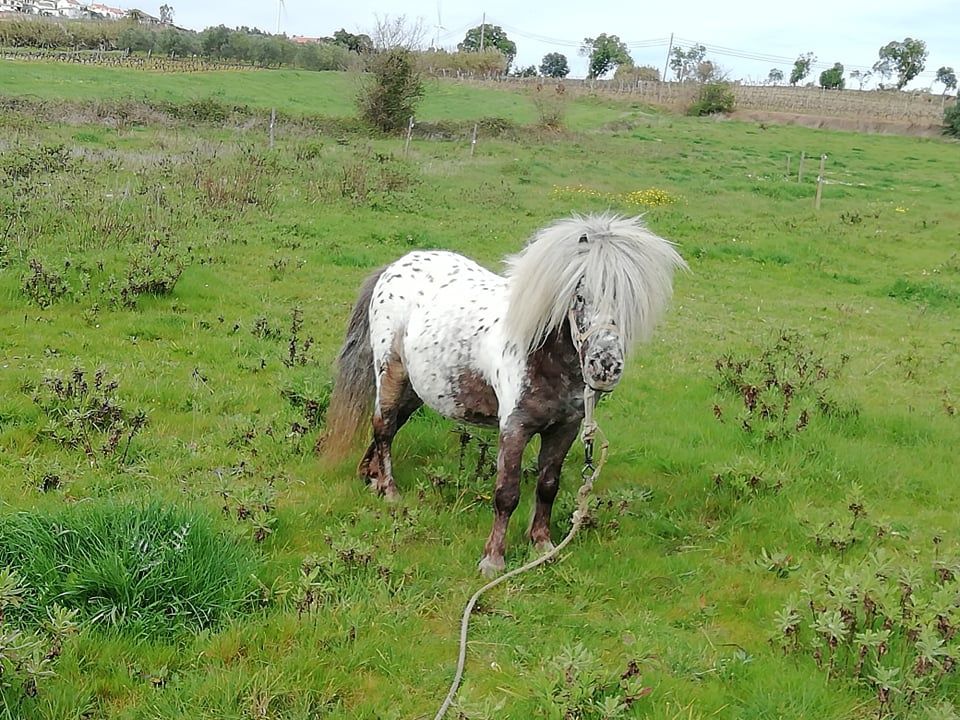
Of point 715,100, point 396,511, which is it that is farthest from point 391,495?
point 715,100

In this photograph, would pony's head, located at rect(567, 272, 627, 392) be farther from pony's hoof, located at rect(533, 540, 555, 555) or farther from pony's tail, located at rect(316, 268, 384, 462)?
pony's tail, located at rect(316, 268, 384, 462)

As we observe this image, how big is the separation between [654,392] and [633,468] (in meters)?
1.88

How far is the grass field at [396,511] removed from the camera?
337 cm

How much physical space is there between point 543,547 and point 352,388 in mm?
1943

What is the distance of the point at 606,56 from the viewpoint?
101 meters

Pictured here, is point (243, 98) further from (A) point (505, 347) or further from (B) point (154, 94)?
(A) point (505, 347)

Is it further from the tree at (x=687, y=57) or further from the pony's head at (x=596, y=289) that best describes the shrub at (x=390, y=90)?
the tree at (x=687, y=57)

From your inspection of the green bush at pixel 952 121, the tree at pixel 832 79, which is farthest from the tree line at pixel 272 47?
the green bush at pixel 952 121

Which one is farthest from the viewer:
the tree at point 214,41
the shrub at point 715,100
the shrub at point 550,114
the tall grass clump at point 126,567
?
the tree at point 214,41

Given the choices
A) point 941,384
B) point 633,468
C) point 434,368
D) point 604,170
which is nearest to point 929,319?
point 941,384

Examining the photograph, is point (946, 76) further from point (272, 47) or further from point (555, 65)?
point (272, 47)

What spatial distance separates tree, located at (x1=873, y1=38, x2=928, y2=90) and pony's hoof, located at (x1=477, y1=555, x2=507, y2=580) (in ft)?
354

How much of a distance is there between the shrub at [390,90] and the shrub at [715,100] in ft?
94.5

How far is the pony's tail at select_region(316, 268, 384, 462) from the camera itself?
571 cm
